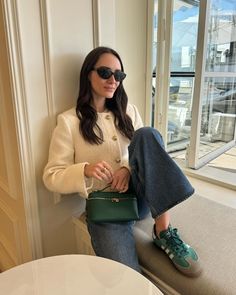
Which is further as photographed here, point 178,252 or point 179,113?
point 179,113

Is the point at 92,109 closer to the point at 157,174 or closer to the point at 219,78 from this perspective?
the point at 157,174

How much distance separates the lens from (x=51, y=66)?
103 centimetres

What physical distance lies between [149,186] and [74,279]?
1.25 ft

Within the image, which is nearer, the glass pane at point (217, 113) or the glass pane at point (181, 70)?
the glass pane at point (181, 70)

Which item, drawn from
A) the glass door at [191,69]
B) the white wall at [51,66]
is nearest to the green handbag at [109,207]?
the white wall at [51,66]

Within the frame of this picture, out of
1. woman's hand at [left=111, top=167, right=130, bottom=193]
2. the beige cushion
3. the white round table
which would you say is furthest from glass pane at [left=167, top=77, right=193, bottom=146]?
the white round table

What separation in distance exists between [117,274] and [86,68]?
2.56 feet

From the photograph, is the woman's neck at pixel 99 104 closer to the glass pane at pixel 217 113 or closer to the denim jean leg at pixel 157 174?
the denim jean leg at pixel 157 174

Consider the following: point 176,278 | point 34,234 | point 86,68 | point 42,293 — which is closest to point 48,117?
point 86,68

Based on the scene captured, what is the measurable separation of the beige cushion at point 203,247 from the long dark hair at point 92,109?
16.6 inches

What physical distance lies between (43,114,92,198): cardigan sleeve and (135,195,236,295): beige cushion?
32cm

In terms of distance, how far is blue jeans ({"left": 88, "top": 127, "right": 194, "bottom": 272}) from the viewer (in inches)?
35.1

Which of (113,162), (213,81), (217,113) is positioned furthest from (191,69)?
(113,162)

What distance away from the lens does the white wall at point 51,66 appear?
96 cm
